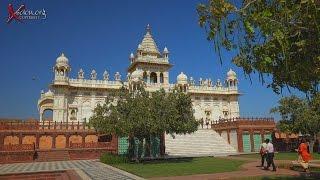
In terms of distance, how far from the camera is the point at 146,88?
5066cm

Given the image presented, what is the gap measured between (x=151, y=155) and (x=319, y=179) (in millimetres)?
19055

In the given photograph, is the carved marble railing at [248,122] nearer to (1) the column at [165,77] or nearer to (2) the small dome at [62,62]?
(1) the column at [165,77]

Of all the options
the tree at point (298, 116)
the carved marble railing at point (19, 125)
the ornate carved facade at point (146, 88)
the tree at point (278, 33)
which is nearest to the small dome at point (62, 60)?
the ornate carved facade at point (146, 88)

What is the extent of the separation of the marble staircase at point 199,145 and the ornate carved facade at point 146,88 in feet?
27.1

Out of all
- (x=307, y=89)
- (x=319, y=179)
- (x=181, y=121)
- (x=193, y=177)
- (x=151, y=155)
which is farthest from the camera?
(x=151, y=155)

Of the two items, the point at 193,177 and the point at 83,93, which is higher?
the point at 83,93

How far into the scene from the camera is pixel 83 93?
162ft

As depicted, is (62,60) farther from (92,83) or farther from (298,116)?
(298,116)

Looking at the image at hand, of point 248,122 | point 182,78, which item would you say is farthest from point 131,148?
point 182,78

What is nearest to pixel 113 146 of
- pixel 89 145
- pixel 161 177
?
pixel 89 145

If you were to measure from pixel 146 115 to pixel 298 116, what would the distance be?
1621 cm

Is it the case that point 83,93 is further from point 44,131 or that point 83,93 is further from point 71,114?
point 44,131

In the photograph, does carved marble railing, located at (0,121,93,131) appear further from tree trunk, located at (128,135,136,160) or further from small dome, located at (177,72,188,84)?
small dome, located at (177,72,188,84)

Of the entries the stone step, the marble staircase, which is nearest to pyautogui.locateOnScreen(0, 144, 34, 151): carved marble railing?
the stone step
